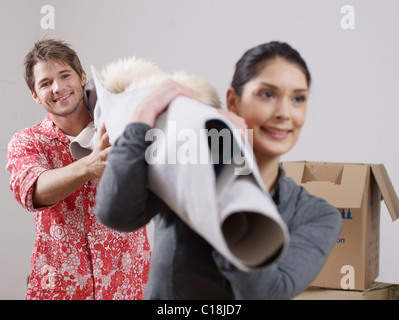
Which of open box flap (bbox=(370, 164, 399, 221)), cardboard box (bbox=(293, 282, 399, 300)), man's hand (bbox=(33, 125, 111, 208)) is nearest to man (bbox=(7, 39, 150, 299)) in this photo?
man's hand (bbox=(33, 125, 111, 208))

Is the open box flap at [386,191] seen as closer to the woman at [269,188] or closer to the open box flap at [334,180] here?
the open box flap at [334,180]

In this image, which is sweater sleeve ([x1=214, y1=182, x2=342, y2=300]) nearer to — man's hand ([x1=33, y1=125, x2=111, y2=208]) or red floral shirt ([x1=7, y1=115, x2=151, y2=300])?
man's hand ([x1=33, y1=125, x2=111, y2=208])

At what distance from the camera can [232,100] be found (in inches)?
38.0

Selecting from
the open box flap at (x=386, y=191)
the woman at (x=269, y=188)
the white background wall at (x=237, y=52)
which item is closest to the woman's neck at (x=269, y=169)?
the woman at (x=269, y=188)

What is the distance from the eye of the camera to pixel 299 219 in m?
0.89

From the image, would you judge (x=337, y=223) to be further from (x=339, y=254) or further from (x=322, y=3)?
(x=322, y=3)

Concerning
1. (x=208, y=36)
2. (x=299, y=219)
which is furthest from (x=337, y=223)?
(x=208, y=36)

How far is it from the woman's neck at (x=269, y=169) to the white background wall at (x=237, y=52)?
1405 millimetres

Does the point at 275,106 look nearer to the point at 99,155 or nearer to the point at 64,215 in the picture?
the point at 99,155

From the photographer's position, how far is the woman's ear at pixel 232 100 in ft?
3.14

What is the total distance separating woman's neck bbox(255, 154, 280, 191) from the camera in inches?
36.1

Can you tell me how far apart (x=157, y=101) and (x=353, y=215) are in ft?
4.61

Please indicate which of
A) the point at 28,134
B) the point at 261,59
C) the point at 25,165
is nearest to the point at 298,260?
the point at 261,59
